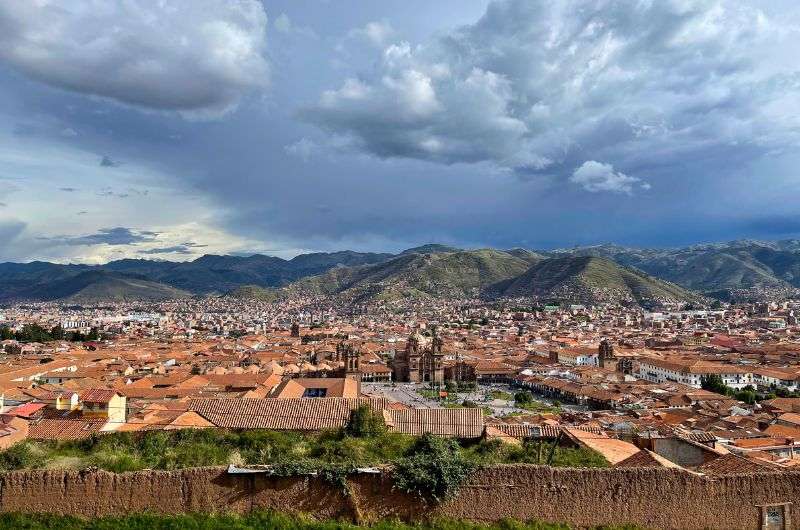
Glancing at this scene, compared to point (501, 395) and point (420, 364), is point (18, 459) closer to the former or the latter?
point (501, 395)

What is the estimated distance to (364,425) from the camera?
55.4 ft

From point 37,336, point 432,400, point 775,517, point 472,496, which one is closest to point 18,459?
point 472,496

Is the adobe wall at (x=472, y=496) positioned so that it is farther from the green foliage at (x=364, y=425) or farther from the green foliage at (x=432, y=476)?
the green foliage at (x=364, y=425)

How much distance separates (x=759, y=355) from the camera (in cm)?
7706

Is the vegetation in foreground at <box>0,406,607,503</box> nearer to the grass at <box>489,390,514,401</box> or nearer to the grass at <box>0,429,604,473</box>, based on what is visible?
the grass at <box>0,429,604,473</box>

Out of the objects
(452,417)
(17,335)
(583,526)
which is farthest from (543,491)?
(17,335)

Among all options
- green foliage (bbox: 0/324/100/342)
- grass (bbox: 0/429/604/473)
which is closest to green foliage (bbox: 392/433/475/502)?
grass (bbox: 0/429/604/473)

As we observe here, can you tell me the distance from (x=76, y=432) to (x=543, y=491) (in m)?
16.1

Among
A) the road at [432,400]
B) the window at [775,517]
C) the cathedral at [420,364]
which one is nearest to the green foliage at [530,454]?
the window at [775,517]

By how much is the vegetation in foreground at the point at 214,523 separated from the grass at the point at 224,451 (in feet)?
4.34

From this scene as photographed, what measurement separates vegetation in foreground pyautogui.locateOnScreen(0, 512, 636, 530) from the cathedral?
184 feet

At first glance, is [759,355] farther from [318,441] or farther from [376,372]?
[318,441]

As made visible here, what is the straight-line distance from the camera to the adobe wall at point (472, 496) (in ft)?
36.5

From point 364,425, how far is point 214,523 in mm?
6323
